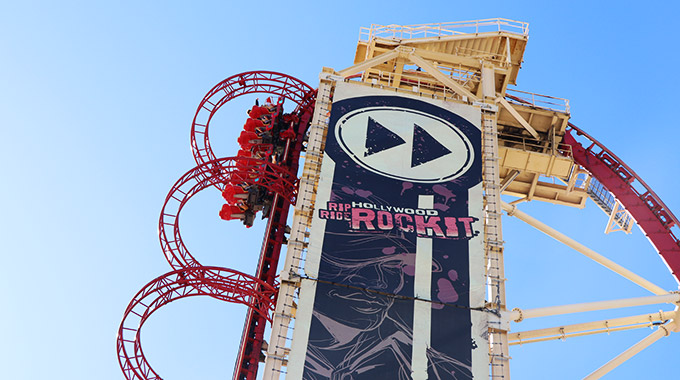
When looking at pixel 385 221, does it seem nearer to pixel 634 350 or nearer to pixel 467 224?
pixel 467 224

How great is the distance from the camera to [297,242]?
91.3ft

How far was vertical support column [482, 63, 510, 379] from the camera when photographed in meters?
26.1

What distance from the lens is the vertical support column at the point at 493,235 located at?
26127mm

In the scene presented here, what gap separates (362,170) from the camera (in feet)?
99.6

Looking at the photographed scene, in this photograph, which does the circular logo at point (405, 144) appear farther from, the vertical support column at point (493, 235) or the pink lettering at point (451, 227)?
the pink lettering at point (451, 227)

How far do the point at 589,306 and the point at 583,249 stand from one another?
209 inches

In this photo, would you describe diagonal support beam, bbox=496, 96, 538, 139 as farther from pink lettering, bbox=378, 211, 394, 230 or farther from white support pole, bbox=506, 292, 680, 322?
pink lettering, bbox=378, 211, 394, 230

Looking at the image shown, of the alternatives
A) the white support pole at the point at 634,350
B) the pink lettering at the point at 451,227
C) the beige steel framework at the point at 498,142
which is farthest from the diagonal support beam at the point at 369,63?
the white support pole at the point at 634,350

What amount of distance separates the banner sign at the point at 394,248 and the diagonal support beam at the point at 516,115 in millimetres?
2755

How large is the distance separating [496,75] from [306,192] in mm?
12871

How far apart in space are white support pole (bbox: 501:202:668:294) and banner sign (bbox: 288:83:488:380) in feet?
19.0

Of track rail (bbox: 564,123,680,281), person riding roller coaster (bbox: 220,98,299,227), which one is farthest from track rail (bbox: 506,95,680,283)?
person riding roller coaster (bbox: 220,98,299,227)

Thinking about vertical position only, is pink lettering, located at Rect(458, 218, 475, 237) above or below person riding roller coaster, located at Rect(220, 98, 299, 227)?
below

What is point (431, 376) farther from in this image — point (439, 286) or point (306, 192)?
point (306, 192)
